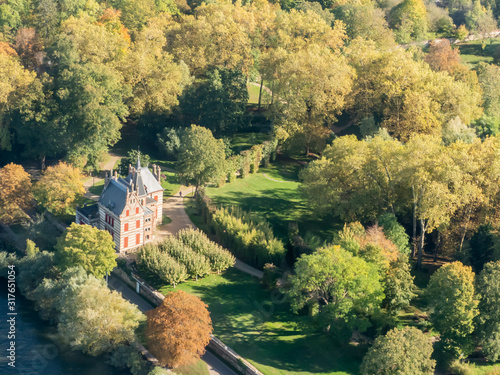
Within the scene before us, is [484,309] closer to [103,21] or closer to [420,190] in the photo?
[420,190]

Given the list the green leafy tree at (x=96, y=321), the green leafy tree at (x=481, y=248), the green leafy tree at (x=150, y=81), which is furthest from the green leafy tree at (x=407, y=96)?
the green leafy tree at (x=96, y=321)

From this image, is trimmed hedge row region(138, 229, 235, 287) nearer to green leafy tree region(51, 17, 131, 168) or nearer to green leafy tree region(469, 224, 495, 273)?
green leafy tree region(51, 17, 131, 168)

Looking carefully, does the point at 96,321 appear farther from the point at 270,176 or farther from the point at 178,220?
the point at 270,176

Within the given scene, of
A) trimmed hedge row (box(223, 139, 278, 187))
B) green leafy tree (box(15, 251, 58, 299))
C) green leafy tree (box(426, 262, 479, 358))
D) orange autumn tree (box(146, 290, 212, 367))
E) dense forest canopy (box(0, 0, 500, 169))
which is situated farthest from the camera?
dense forest canopy (box(0, 0, 500, 169))

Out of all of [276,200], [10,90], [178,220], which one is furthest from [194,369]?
[10,90]

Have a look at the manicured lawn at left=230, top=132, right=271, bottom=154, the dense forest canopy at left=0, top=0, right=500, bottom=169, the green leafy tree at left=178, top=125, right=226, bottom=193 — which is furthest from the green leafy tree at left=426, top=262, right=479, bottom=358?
the manicured lawn at left=230, top=132, right=271, bottom=154

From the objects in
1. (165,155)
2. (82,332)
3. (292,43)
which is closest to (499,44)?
(292,43)

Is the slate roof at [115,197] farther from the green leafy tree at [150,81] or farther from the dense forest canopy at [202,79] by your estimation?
the green leafy tree at [150,81]
